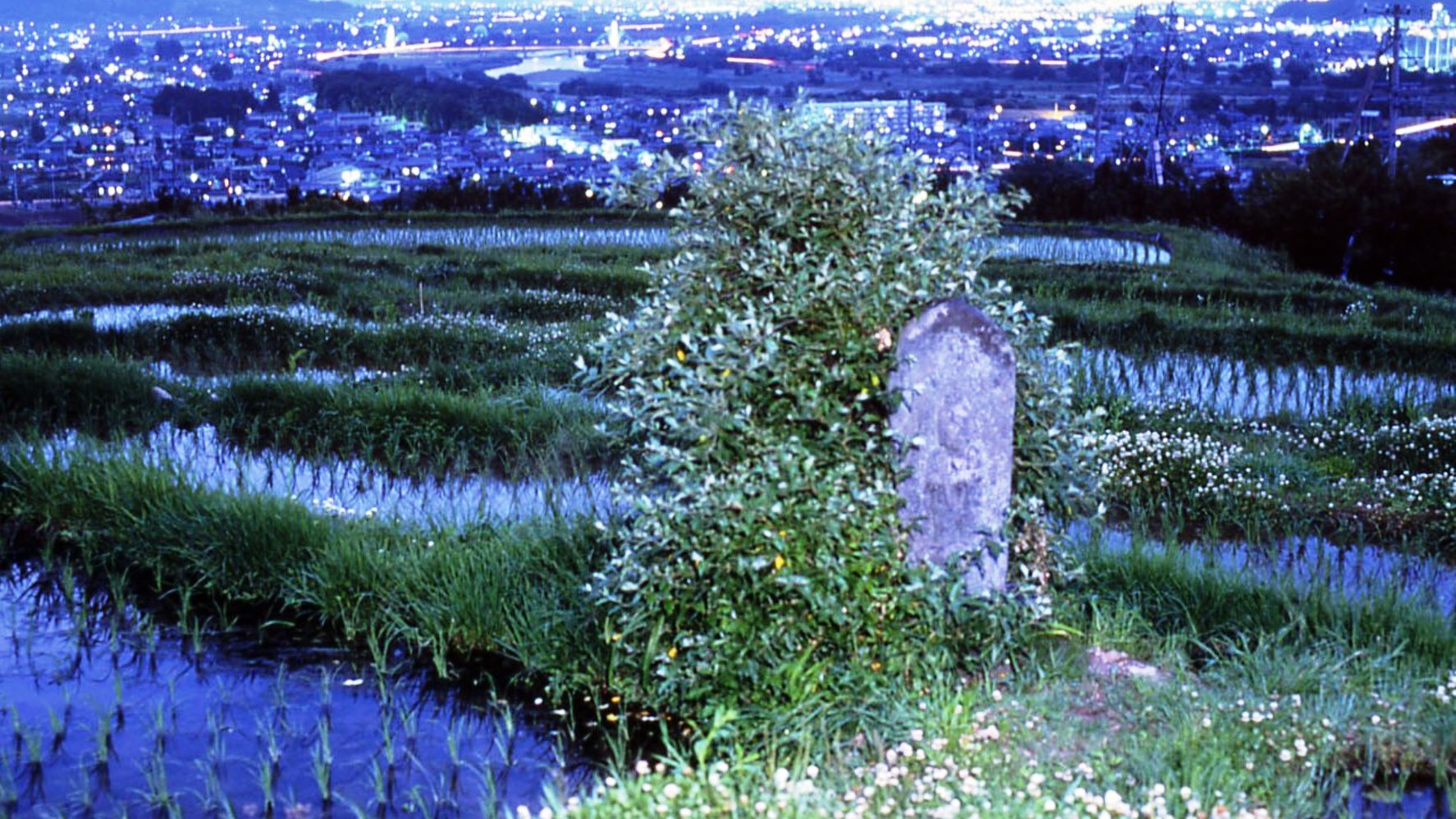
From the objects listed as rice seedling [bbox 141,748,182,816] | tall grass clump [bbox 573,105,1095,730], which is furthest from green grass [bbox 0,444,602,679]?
rice seedling [bbox 141,748,182,816]

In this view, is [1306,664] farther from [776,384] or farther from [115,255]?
[115,255]

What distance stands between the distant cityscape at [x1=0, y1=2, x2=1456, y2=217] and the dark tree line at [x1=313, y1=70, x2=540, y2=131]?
165 mm

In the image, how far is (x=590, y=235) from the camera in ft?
70.7

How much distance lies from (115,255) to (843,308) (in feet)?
47.8

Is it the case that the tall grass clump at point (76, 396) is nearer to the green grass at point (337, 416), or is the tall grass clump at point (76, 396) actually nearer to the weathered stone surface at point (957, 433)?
the green grass at point (337, 416)

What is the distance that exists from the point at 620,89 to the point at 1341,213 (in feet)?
136

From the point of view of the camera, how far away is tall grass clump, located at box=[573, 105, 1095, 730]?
15.9ft

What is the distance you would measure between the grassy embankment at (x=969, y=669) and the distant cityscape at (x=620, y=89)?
1.76 meters

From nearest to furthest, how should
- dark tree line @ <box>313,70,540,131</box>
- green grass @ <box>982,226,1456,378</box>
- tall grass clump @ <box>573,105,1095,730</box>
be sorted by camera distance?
1. tall grass clump @ <box>573,105,1095,730</box>
2. green grass @ <box>982,226,1456,378</box>
3. dark tree line @ <box>313,70,540,131</box>

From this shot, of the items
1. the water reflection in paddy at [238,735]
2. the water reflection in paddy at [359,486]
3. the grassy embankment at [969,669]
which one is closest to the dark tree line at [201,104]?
the grassy embankment at [969,669]

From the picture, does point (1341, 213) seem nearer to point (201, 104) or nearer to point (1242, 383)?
point (1242, 383)

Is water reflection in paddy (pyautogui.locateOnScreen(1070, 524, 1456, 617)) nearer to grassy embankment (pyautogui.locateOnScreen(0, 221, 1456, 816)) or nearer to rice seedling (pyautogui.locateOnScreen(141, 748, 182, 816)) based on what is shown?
grassy embankment (pyautogui.locateOnScreen(0, 221, 1456, 816))

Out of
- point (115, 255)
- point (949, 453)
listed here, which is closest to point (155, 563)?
point (949, 453)

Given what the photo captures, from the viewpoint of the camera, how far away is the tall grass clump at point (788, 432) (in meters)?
4.84
